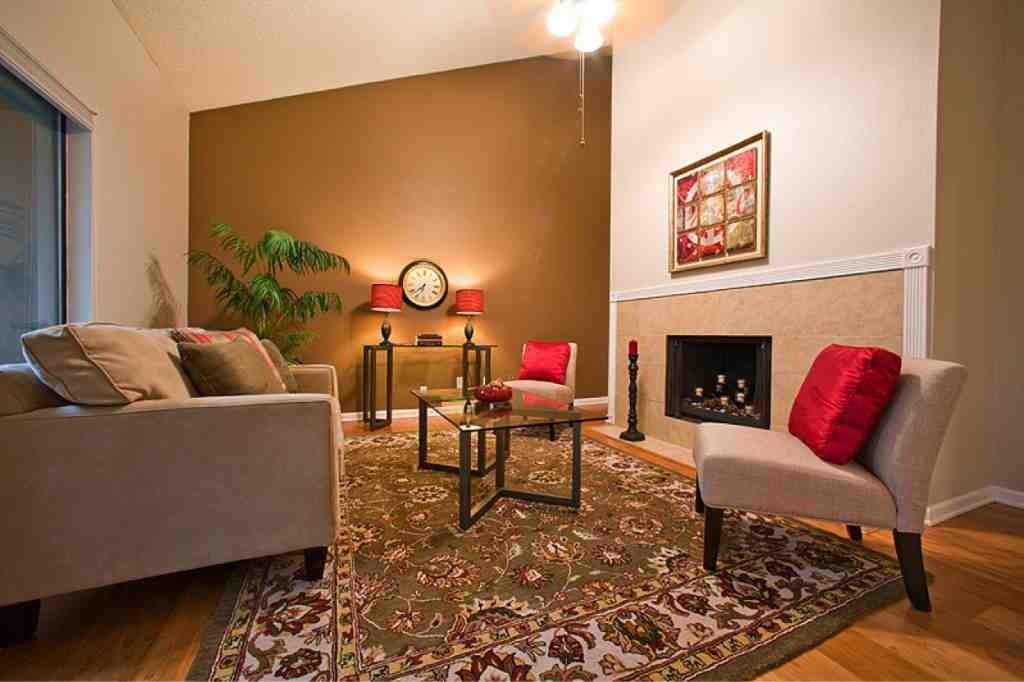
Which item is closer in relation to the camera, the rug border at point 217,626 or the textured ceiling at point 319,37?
the rug border at point 217,626

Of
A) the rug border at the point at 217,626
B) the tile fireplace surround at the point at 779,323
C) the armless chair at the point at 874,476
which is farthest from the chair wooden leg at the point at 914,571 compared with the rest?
the rug border at the point at 217,626

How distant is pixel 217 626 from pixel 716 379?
9.84 ft

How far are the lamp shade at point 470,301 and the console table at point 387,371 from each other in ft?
1.12

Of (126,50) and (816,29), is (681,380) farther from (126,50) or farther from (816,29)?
(126,50)

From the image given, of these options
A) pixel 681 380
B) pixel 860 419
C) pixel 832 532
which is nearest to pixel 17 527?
pixel 860 419

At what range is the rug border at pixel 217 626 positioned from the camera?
3.22ft

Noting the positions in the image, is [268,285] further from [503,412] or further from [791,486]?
[791,486]

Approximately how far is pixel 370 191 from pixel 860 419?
156 inches

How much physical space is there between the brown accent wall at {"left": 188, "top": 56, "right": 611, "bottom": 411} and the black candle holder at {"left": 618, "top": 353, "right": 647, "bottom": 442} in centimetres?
153

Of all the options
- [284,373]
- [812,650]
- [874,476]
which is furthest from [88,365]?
[874,476]

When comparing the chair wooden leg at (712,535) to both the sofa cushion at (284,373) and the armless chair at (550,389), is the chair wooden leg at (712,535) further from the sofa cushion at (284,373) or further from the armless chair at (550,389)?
the sofa cushion at (284,373)

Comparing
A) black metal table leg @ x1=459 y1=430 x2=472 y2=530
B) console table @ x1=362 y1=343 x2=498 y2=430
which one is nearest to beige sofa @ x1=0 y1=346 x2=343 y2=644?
black metal table leg @ x1=459 y1=430 x2=472 y2=530

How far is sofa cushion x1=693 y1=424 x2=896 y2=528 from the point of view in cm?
129

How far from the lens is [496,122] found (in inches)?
176
